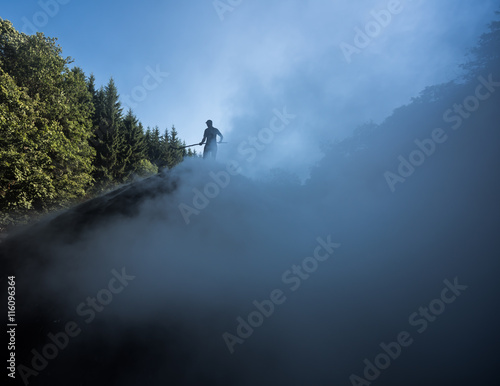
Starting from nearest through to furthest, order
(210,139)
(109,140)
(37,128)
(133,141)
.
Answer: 1. (210,139)
2. (37,128)
3. (109,140)
4. (133,141)

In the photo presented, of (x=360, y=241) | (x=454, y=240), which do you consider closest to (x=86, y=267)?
(x=360, y=241)

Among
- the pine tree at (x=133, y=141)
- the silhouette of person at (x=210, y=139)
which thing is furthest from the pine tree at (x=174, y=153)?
the silhouette of person at (x=210, y=139)

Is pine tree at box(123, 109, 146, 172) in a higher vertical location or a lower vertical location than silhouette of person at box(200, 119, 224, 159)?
higher

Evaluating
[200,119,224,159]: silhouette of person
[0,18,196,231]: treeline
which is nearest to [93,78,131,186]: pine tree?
[0,18,196,231]: treeline

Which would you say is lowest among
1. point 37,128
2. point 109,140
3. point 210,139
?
point 210,139

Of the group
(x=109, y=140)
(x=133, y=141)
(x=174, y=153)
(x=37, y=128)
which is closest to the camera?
(x=37, y=128)

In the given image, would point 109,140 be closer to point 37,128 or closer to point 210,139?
point 37,128

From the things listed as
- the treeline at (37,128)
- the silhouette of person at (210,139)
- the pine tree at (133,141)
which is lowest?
the silhouette of person at (210,139)

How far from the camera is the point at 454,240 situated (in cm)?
604

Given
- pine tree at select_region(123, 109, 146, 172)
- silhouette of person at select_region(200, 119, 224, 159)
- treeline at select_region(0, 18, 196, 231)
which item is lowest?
silhouette of person at select_region(200, 119, 224, 159)

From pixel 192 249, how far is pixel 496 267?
7.93 meters

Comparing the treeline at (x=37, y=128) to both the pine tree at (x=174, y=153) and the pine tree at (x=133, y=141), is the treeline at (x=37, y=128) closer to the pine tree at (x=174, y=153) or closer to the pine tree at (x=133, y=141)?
the pine tree at (x=133, y=141)

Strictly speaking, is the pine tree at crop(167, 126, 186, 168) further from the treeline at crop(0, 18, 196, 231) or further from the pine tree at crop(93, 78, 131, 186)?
the treeline at crop(0, 18, 196, 231)

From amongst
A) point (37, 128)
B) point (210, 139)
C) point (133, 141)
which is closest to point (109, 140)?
point (133, 141)
